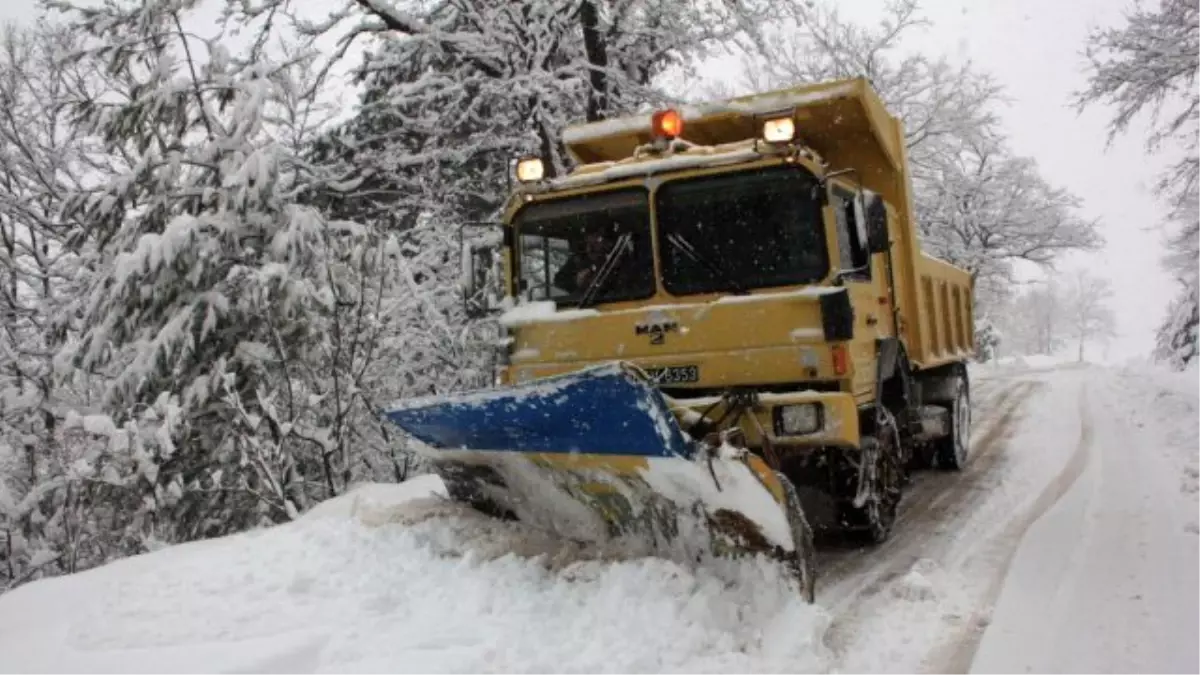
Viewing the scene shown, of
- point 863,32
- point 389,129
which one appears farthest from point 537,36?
point 863,32

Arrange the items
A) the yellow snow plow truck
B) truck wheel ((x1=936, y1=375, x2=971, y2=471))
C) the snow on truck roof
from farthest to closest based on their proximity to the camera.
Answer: truck wheel ((x1=936, y1=375, x2=971, y2=471)) → the snow on truck roof → the yellow snow plow truck

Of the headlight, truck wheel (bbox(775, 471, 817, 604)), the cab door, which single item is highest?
the cab door

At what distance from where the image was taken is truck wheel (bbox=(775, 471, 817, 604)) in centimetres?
373

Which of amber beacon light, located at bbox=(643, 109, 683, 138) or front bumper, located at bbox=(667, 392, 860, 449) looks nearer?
front bumper, located at bbox=(667, 392, 860, 449)

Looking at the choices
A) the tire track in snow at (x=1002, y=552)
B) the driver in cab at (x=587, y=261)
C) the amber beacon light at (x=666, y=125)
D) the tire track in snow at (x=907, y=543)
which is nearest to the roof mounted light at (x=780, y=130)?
the amber beacon light at (x=666, y=125)

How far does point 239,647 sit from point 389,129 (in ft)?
30.1

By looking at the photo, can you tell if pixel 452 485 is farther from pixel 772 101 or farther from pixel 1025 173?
pixel 1025 173

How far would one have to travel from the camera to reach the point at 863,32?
76.0 ft

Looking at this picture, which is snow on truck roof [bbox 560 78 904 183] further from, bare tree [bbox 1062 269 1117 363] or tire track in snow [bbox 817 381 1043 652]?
bare tree [bbox 1062 269 1117 363]

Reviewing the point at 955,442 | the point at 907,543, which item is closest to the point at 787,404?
the point at 907,543

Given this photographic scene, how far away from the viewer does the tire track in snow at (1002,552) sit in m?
3.59

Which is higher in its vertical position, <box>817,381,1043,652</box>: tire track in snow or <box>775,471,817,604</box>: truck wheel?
<box>775,471,817,604</box>: truck wheel

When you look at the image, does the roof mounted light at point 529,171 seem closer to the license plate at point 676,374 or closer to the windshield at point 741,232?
the windshield at point 741,232

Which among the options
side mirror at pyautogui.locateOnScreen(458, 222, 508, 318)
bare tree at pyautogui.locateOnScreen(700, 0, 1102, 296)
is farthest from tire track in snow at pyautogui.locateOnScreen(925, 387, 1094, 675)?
bare tree at pyautogui.locateOnScreen(700, 0, 1102, 296)
